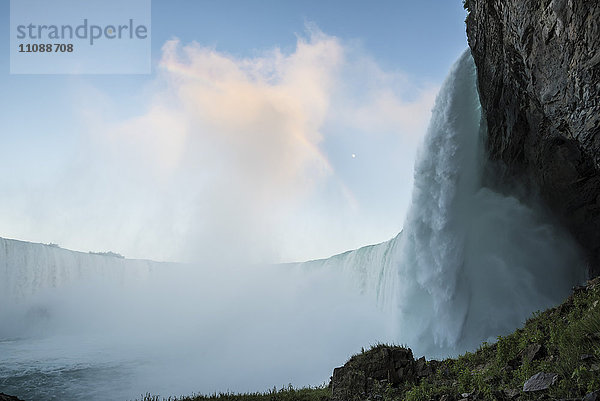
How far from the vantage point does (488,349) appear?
7.18 meters

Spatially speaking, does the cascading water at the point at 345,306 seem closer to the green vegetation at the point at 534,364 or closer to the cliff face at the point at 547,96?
the cliff face at the point at 547,96

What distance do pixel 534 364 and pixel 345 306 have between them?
2712cm

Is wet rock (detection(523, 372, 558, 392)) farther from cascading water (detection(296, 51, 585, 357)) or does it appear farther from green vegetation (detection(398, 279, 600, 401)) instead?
cascading water (detection(296, 51, 585, 357))

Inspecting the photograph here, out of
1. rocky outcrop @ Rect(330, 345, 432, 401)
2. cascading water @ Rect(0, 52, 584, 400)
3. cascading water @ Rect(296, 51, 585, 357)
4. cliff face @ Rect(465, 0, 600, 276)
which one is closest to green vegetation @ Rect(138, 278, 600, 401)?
rocky outcrop @ Rect(330, 345, 432, 401)

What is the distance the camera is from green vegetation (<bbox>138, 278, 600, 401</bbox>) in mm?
4148

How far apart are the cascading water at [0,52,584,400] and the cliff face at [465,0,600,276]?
1.51 metres

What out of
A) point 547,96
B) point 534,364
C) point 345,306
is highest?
point 547,96

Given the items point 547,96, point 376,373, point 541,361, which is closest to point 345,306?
point 376,373

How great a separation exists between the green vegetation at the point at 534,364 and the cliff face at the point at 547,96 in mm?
5617

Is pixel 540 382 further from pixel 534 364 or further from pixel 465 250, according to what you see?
pixel 465 250

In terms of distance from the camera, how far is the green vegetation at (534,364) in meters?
4.15

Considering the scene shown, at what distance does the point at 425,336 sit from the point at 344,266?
1947 centimetres

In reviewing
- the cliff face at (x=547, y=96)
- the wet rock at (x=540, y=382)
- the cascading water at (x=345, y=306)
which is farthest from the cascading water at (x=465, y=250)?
the wet rock at (x=540, y=382)

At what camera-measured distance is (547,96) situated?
10.6 m
